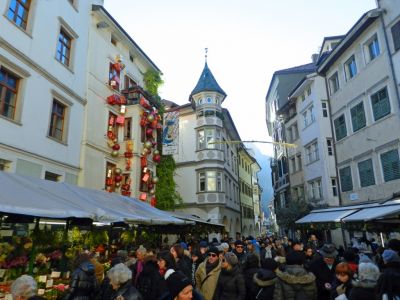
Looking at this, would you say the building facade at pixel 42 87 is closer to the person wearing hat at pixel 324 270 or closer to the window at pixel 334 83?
the person wearing hat at pixel 324 270

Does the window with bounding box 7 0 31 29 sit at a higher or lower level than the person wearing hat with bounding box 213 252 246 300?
higher

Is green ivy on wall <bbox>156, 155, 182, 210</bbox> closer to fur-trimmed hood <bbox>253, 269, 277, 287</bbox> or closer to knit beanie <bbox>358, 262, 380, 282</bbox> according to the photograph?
fur-trimmed hood <bbox>253, 269, 277, 287</bbox>

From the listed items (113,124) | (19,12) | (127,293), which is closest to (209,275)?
(127,293)

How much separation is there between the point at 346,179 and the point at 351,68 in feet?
23.7

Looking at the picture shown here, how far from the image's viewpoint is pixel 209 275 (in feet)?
19.6

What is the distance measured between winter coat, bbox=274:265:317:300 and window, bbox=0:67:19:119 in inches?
473

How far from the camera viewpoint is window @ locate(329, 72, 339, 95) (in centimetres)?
2291

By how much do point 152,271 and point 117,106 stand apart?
16.9m

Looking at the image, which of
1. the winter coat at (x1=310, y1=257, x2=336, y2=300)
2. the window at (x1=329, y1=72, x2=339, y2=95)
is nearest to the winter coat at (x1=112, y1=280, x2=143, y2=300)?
the winter coat at (x1=310, y1=257, x2=336, y2=300)

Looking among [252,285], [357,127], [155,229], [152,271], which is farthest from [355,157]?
[152,271]

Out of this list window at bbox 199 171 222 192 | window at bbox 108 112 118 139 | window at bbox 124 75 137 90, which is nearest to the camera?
window at bbox 108 112 118 139

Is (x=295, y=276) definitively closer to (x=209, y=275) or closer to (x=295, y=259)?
(x=295, y=259)

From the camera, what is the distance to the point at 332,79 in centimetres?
2347

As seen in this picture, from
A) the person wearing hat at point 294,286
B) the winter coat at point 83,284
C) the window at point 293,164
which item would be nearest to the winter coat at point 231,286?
the person wearing hat at point 294,286
